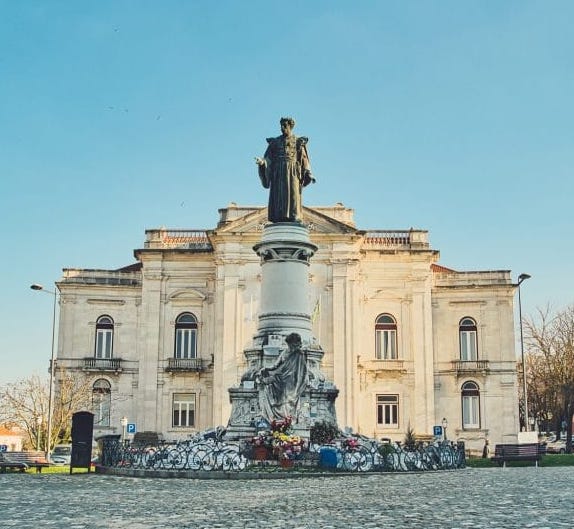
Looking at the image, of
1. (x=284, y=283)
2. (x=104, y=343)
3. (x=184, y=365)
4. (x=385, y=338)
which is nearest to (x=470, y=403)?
(x=385, y=338)

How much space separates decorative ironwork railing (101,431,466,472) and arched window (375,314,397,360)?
1197 inches

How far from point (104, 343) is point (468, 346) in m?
23.9

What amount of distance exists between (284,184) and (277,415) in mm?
8096

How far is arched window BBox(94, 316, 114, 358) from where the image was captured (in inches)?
2349

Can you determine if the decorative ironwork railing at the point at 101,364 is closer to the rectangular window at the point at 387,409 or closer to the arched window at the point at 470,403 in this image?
the rectangular window at the point at 387,409

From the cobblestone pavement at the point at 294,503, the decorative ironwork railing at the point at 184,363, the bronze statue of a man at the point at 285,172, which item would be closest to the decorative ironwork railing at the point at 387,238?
the decorative ironwork railing at the point at 184,363

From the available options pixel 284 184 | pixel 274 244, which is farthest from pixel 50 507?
pixel 284 184

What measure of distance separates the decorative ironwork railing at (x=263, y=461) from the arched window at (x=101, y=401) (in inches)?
1223

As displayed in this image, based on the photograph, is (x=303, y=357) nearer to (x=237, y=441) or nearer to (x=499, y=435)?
(x=237, y=441)

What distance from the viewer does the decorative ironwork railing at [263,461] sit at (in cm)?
2481

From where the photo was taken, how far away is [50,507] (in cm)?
1598

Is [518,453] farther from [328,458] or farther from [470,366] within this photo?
[470,366]

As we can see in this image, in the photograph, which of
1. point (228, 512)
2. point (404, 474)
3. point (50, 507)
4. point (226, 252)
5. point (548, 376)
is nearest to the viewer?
point (228, 512)

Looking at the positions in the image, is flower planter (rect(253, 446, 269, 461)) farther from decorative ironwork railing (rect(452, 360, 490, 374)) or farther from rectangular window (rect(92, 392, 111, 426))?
decorative ironwork railing (rect(452, 360, 490, 374))
